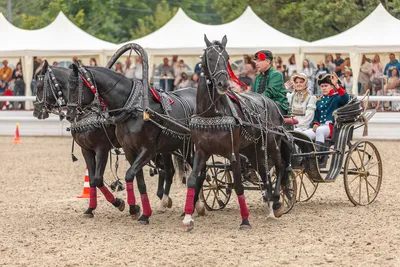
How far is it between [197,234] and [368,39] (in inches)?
676

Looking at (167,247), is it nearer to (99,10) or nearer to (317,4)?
(317,4)

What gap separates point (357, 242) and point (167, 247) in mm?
1915

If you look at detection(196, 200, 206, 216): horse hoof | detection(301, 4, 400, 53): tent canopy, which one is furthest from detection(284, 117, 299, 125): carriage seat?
detection(301, 4, 400, 53): tent canopy

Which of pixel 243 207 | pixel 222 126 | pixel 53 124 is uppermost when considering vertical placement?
pixel 222 126

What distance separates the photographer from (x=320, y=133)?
12156 mm

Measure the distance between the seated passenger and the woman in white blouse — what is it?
0.13 m

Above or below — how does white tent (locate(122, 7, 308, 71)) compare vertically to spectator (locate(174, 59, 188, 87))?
above

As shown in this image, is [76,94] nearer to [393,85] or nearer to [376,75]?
[393,85]

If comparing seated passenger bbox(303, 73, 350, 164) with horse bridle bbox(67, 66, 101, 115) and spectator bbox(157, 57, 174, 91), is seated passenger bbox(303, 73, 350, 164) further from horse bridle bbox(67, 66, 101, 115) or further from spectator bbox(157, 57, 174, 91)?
→ spectator bbox(157, 57, 174, 91)

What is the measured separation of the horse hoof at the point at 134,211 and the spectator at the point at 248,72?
49.1ft

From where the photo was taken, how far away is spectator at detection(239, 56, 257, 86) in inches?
1022

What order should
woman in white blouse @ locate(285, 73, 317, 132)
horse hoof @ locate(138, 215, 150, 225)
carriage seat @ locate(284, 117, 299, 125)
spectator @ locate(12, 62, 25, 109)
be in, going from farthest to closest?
spectator @ locate(12, 62, 25, 109), woman in white blouse @ locate(285, 73, 317, 132), carriage seat @ locate(284, 117, 299, 125), horse hoof @ locate(138, 215, 150, 225)

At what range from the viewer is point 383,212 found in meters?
11.5

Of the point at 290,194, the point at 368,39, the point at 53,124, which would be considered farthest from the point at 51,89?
the point at 368,39
